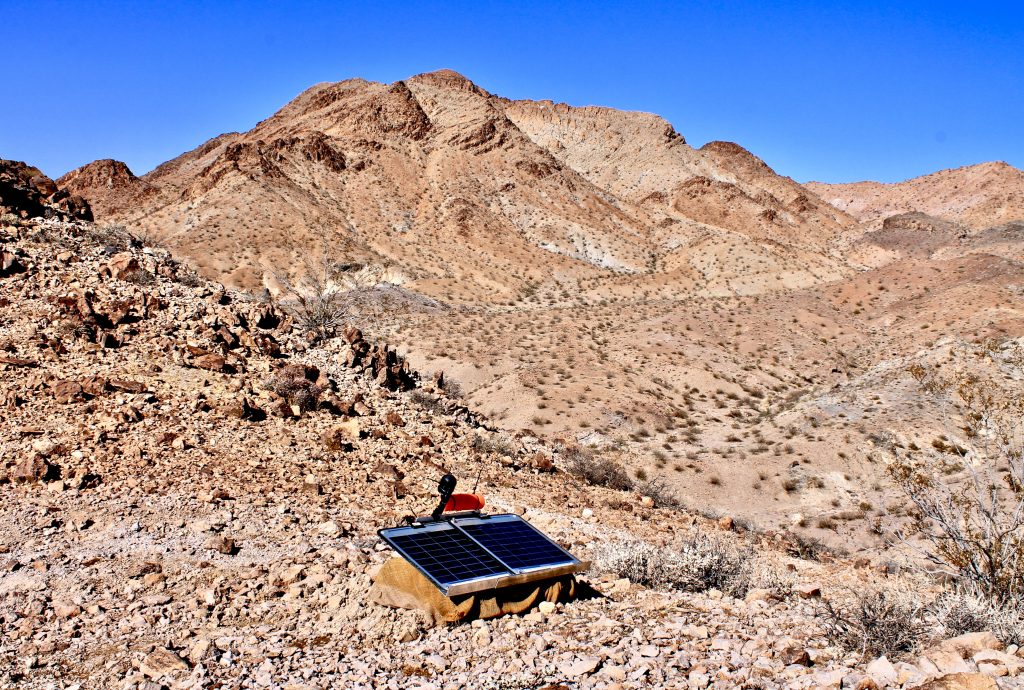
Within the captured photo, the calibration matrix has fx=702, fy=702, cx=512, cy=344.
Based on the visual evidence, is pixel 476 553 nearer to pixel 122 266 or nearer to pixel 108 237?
pixel 122 266

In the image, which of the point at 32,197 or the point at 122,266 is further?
the point at 32,197

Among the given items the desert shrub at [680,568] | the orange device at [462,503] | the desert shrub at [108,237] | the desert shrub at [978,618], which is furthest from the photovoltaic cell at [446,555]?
the desert shrub at [108,237]

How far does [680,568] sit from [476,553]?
213 cm

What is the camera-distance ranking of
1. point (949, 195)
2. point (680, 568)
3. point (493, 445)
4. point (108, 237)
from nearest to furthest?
point (680, 568), point (493, 445), point (108, 237), point (949, 195)

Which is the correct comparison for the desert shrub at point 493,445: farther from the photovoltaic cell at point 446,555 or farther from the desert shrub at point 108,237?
the desert shrub at point 108,237

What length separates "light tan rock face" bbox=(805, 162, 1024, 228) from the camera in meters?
76.4

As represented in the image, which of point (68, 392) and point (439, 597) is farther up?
point (68, 392)

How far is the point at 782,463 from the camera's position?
16188 mm

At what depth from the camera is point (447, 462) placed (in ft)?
31.9

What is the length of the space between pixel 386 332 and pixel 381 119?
38.4 metres

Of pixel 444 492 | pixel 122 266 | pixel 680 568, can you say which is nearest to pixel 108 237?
pixel 122 266

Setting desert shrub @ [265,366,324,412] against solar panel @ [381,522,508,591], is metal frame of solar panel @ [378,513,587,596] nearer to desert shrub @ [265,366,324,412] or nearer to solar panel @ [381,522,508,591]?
solar panel @ [381,522,508,591]

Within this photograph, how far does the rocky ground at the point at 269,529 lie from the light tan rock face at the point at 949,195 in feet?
255

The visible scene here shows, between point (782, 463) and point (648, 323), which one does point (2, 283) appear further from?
point (648, 323)
